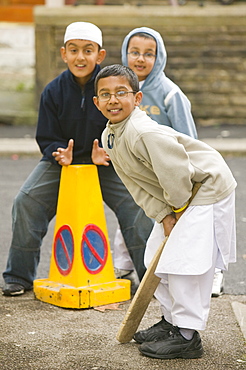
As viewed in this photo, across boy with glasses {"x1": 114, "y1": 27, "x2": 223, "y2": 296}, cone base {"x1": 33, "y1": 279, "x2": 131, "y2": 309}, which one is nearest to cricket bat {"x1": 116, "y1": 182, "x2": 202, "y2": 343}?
cone base {"x1": 33, "y1": 279, "x2": 131, "y2": 309}

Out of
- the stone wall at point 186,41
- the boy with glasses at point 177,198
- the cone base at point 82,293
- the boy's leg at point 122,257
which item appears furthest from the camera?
the stone wall at point 186,41

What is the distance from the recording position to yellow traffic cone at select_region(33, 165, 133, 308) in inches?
177

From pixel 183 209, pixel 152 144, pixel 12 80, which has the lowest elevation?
pixel 12 80

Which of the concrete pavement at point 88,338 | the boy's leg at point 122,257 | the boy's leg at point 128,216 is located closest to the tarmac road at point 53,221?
the concrete pavement at point 88,338

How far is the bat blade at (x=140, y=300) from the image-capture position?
12.1 ft

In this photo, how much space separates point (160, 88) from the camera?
471 centimetres

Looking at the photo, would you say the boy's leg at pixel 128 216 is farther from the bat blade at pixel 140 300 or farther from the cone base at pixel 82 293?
the bat blade at pixel 140 300

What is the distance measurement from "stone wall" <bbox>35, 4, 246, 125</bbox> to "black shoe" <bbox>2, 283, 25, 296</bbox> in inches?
308

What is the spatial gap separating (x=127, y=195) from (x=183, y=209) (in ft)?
3.79

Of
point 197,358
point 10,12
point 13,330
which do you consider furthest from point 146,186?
point 10,12

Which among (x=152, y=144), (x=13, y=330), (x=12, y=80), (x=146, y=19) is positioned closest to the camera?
(x=152, y=144)

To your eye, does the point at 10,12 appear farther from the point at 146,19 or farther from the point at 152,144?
the point at 152,144

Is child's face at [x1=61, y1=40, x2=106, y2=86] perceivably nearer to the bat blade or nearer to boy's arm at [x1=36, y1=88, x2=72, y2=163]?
boy's arm at [x1=36, y1=88, x2=72, y2=163]

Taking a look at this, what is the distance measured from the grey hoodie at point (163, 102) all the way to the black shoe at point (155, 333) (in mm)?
1354
